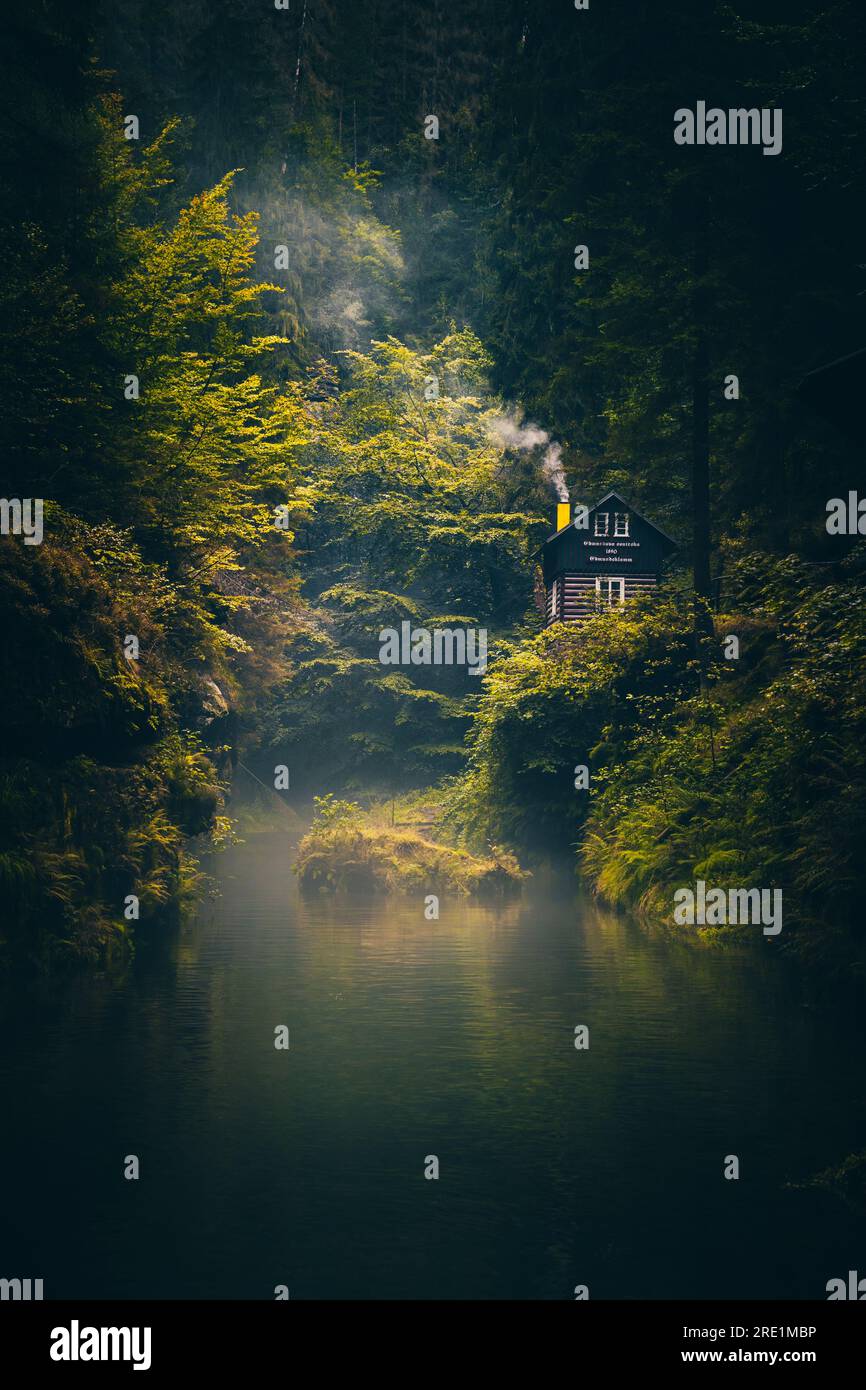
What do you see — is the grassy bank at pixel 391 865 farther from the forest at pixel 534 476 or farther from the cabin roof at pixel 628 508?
the cabin roof at pixel 628 508

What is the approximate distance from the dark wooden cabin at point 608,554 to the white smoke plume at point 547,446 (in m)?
2.52

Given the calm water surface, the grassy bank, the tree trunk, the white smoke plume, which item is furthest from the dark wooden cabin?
the calm water surface

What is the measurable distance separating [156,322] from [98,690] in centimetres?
1449

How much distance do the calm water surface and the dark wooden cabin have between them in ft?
100

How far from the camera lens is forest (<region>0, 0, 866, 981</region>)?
78.3ft

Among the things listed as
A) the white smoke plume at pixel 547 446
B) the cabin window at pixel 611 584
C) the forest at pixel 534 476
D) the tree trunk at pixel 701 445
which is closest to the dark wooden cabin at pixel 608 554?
the cabin window at pixel 611 584

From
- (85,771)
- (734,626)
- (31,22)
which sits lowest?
(85,771)

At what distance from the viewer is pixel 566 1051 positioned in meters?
15.9

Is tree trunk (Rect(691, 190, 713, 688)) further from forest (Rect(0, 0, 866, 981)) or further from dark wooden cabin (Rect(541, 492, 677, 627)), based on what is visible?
dark wooden cabin (Rect(541, 492, 677, 627))

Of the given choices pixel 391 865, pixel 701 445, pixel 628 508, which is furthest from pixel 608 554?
pixel 391 865

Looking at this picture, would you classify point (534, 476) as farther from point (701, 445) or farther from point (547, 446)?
point (701, 445)
